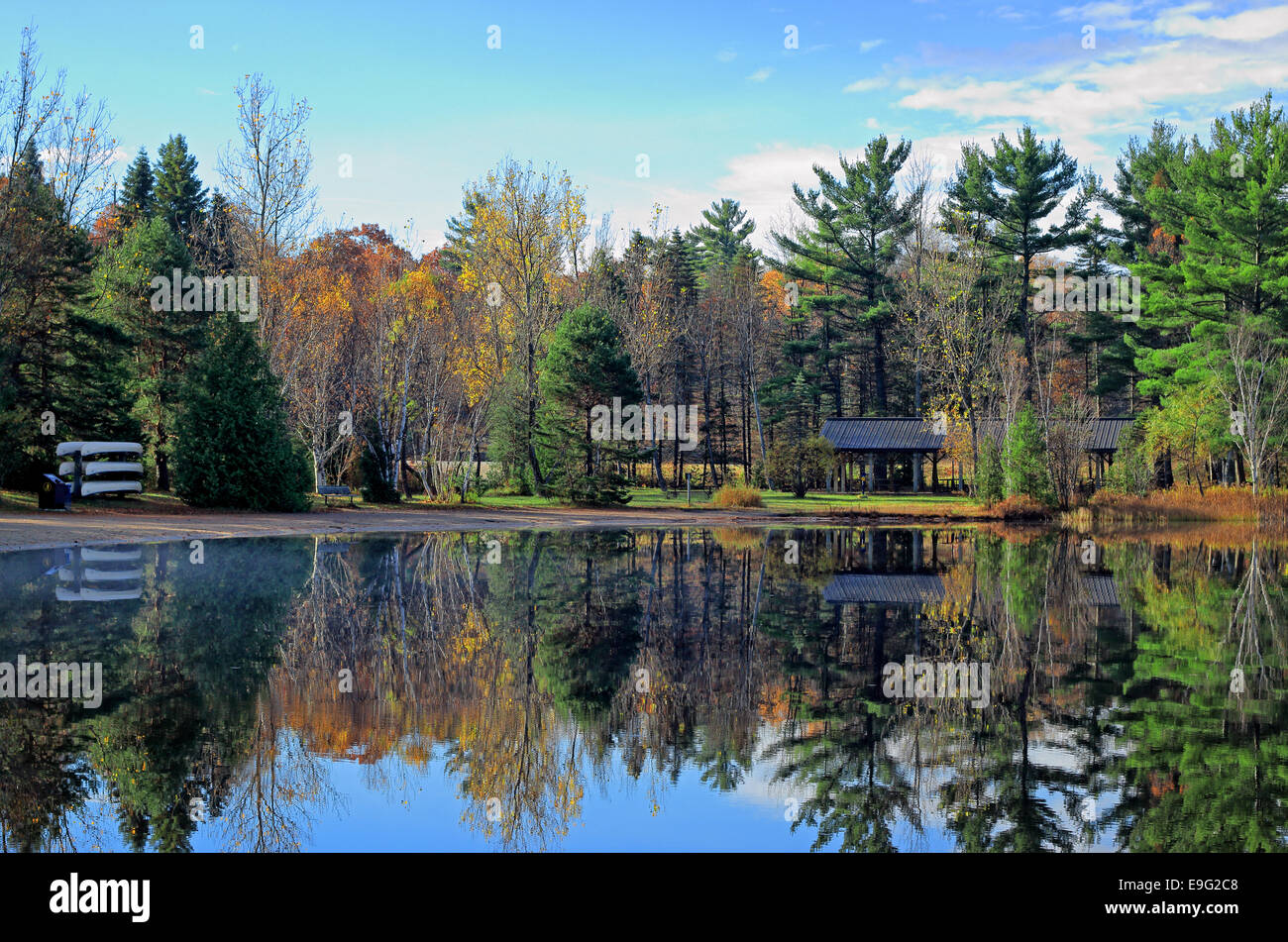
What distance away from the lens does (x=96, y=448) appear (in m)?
30.6

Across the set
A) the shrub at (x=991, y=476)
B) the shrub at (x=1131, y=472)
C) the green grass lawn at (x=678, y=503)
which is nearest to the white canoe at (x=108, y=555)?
the green grass lawn at (x=678, y=503)

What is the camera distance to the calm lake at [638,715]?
6273 millimetres

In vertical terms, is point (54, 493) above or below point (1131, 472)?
above

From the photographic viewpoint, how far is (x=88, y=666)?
407 inches

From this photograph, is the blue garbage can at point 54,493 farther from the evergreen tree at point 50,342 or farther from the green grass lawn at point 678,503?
the evergreen tree at point 50,342

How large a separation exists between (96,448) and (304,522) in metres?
7.41

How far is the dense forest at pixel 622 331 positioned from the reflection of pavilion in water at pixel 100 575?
28.0ft

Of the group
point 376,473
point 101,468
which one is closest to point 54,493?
point 101,468

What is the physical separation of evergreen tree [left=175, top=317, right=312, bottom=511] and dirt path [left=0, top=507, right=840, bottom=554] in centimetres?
82

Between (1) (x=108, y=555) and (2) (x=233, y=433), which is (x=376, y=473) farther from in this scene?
(1) (x=108, y=555)

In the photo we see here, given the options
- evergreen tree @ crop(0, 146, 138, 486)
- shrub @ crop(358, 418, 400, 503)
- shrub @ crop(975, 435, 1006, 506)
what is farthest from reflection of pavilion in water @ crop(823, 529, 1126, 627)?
evergreen tree @ crop(0, 146, 138, 486)

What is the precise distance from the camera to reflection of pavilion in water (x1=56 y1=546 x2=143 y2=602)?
15.3 m
